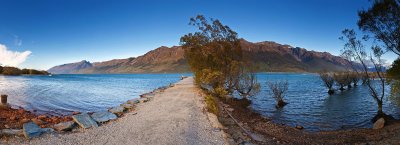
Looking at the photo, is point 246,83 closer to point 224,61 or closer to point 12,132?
point 224,61

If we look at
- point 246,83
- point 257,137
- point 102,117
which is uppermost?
point 246,83

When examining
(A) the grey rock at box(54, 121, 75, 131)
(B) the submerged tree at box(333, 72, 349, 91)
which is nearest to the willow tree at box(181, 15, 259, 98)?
(A) the grey rock at box(54, 121, 75, 131)

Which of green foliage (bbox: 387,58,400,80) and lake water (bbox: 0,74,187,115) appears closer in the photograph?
green foliage (bbox: 387,58,400,80)

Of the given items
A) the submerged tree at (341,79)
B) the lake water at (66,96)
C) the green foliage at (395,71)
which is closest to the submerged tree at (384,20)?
the green foliage at (395,71)

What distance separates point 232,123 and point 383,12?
13.2m

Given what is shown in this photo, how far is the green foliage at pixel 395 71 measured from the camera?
2142 centimetres

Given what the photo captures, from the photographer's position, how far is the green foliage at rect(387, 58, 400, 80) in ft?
70.3

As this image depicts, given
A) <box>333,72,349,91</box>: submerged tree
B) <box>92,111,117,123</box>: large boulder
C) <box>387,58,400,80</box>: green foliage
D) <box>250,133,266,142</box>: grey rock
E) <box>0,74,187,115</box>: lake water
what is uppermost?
<box>387,58,400,80</box>: green foliage

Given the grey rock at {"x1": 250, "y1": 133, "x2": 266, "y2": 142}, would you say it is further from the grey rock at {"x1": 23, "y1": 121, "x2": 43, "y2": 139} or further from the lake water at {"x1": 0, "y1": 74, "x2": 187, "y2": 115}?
the lake water at {"x1": 0, "y1": 74, "x2": 187, "y2": 115}

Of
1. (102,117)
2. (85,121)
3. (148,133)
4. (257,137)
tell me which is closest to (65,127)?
(85,121)

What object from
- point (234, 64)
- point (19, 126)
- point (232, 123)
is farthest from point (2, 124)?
point (234, 64)

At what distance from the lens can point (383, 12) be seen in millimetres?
20078

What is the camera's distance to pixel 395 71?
71.2 ft

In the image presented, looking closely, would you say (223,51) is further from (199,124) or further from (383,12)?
(199,124)
